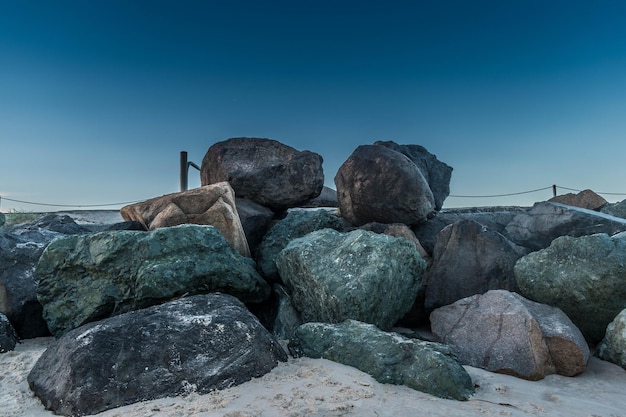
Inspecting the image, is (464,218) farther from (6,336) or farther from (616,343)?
(6,336)

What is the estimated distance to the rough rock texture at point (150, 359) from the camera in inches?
124

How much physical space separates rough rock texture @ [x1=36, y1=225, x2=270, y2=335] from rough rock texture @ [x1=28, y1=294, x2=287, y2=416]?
0.97 m

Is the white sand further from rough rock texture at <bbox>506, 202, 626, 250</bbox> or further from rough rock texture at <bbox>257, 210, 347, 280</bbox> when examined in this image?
rough rock texture at <bbox>506, 202, 626, 250</bbox>

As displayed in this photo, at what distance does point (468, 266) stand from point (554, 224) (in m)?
2.73

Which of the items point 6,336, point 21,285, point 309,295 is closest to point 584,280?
point 309,295

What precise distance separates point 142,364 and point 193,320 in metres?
0.53

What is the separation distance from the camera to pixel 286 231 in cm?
711

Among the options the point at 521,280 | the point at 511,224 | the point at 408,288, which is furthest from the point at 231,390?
the point at 511,224

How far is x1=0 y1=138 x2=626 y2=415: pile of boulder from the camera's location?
134 inches

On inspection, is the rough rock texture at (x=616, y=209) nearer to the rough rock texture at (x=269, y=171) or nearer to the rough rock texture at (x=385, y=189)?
the rough rock texture at (x=385, y=189)

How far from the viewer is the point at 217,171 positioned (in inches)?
324

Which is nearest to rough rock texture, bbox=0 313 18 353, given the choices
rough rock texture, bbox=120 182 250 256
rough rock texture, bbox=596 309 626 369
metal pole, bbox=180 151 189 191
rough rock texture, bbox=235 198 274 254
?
rough rock texture, bbox=120 182 250 256

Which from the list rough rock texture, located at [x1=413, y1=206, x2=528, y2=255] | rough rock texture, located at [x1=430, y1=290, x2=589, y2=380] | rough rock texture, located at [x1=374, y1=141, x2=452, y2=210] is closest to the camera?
rough rock texture, located at [x1=430, y1=290, x2=589, y2=380]

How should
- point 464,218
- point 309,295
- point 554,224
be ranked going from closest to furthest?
point 309,295 < point 554,224 < point 464,218
